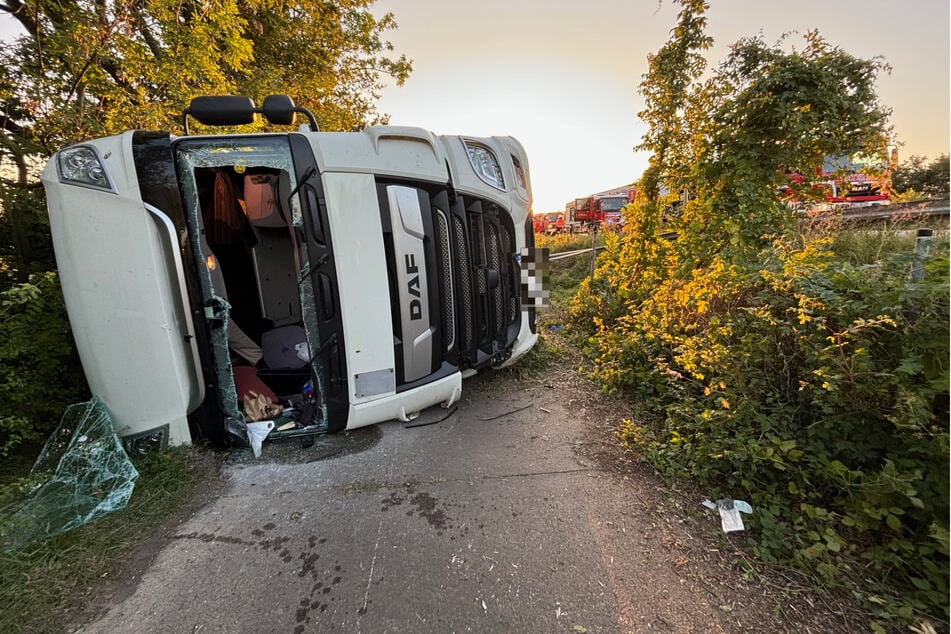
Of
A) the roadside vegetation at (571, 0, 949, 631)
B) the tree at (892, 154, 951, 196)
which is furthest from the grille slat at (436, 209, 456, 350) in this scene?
the tree at (892, 154, 951, 196)

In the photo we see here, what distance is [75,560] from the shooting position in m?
1.51

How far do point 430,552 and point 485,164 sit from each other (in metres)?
2.64

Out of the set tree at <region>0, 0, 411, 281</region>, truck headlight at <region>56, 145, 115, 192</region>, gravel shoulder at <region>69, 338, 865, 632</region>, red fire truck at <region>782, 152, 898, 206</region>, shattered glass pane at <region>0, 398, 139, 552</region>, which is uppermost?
tree at <region>0, 0, 411, 281</region>

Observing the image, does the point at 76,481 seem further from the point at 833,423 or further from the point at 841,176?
the point at 841,176

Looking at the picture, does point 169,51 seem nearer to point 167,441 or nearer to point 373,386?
point 167,441

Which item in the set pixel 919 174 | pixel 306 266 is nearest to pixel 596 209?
pixel 919 174

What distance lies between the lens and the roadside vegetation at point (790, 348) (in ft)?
4.68

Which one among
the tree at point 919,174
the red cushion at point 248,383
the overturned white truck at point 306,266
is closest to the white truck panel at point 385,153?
the overturned white truck at point 306,266

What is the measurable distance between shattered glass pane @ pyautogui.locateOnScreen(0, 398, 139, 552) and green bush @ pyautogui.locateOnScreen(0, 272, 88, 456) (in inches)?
15.2

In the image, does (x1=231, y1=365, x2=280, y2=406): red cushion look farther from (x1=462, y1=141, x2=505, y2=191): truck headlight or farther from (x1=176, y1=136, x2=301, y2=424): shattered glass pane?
(x1=462, y1=141, x2=505, y2=191): truck headlight

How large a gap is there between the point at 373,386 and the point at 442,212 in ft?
4.41

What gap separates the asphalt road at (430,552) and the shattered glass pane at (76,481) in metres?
0.44

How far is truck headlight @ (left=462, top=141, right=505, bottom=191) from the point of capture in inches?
105

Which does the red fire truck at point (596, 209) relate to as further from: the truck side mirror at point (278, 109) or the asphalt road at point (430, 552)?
the asphalt road at point (430, 552)
